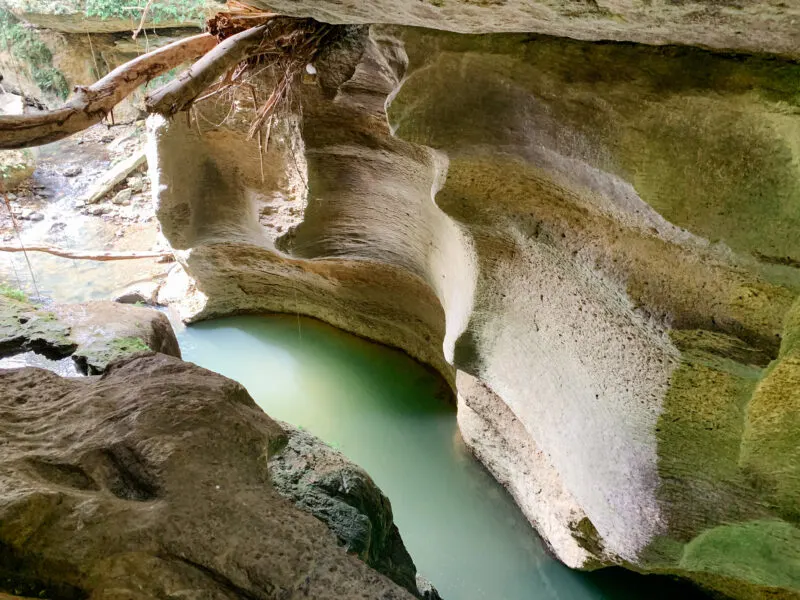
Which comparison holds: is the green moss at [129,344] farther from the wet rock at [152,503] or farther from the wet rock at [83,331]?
the wet rock at [152,503]

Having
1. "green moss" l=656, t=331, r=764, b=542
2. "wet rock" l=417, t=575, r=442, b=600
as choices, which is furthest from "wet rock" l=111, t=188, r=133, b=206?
"green moss" l=656, t=331, r=764, b=542

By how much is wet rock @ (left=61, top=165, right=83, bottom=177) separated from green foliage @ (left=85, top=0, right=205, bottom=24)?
2754mm

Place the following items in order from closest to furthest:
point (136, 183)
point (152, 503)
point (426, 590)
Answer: point (152, 503) < point (426, 590) < point (136, 183)

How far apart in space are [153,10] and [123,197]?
2.97m

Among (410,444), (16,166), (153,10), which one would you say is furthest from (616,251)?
(16,166)

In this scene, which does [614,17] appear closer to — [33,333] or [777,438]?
[777,438]

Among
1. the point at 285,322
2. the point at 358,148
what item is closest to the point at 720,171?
the point at 358,148

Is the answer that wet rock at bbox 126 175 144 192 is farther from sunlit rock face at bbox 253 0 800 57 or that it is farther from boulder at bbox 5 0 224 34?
sunlit rock face at bbox 253 0 800 57

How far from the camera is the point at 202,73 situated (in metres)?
2.28

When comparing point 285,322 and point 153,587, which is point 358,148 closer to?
point 153,587

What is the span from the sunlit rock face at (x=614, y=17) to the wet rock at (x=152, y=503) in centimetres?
121

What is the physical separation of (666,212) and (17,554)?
1.86m

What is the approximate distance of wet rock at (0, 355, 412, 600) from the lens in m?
1.34

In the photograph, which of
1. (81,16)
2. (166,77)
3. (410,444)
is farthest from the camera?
(81,16)
